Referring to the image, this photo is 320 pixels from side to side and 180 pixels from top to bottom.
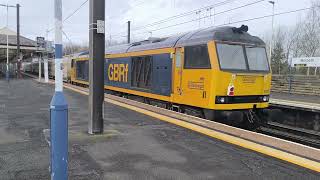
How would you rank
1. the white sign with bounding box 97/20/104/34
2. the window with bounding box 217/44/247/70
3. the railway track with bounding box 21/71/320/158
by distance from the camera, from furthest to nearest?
the window with bounding box 217/44/247/70 → the white sign with bounding box 97/20/104/34 → the railway track with bounding box 21/71/320/158

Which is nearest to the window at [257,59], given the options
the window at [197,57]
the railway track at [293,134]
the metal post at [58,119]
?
the window at [197,57]

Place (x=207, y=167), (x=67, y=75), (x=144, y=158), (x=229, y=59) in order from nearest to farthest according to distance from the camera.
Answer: (x=207, y=167) → (x=144, y=158) → (x=229, y=59) → (x=67, y=75)

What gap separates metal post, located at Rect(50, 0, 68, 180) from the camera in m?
4.05

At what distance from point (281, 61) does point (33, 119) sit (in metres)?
45.1

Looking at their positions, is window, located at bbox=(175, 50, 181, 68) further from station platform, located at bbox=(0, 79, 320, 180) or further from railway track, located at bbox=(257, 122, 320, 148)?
railway track, located at bbox=(257, 122, 320, 148)

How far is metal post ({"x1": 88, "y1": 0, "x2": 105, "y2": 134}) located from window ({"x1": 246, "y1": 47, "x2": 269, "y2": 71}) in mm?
5468

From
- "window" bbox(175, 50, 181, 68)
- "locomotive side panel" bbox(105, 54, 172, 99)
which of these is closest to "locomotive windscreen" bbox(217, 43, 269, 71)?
"window" bbox(175, 50, 181, 68)

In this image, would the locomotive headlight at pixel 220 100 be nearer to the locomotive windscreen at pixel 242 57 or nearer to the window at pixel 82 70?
the locomotive windscreen at pixel 242 57

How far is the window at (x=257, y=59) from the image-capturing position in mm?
11287

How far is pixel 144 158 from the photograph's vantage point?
19.5ft

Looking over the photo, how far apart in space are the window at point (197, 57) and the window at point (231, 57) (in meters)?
0.40

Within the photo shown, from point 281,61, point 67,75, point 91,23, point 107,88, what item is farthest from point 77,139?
point 281,61

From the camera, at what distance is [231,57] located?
10828mm

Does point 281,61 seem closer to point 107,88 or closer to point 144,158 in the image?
point 107,88
